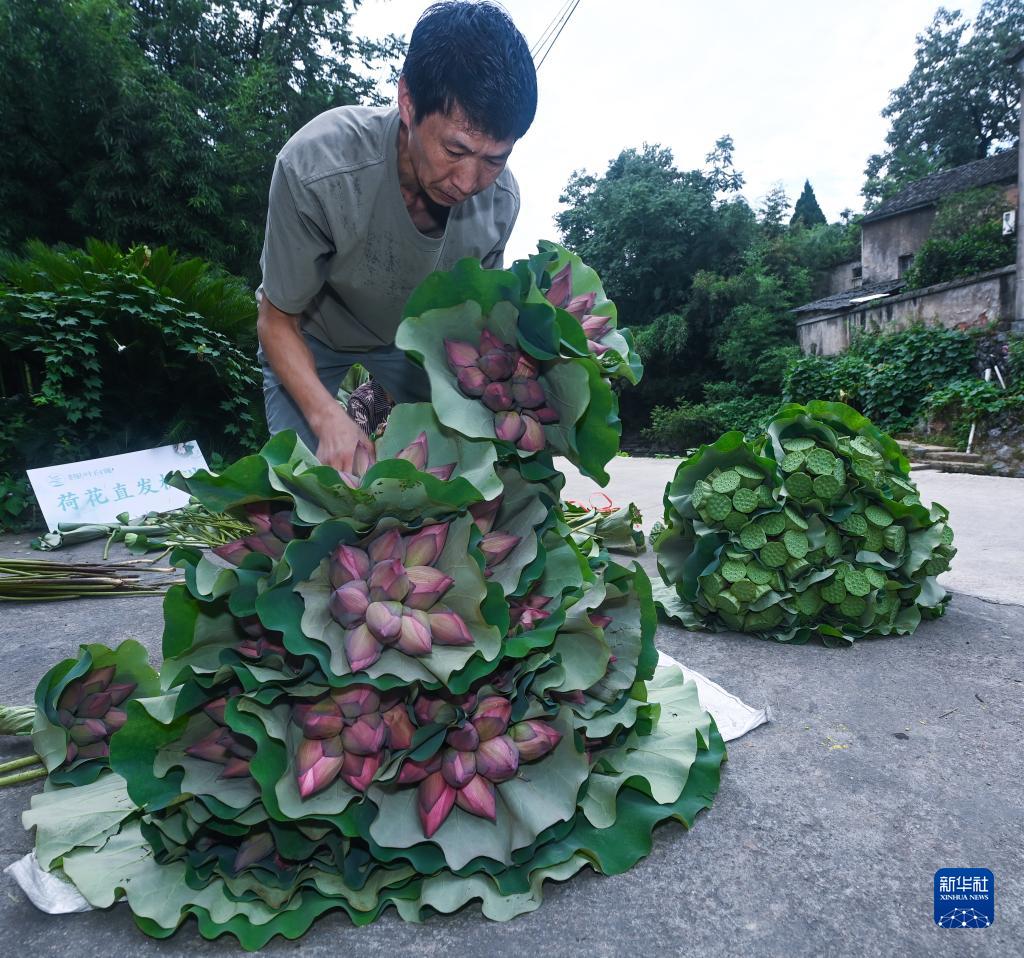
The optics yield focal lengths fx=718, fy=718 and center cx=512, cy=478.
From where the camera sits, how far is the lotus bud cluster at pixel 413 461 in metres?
1.11

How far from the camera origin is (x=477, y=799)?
1.08 m

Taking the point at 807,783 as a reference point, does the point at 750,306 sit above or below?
above

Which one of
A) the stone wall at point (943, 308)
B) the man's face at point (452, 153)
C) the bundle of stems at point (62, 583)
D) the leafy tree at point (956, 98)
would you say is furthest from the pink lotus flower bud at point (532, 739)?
the leafy tree at point (956, 98)

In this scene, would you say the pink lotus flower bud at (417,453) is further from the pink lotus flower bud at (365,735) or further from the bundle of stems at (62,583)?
the bundle of stems at (62,583)

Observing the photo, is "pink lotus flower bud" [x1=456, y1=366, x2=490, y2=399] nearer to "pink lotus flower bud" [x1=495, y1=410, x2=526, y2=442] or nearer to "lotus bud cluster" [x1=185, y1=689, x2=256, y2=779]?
"pink lotus flower bud" [x1=495, y1=410, x2=526, y2=442]

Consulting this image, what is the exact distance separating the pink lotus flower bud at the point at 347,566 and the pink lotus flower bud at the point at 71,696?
69cm

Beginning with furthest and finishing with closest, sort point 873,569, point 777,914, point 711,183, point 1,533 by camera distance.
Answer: point 711,183, point 1,533, point 873,569, point 777,914

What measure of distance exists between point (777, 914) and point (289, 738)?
0.75m

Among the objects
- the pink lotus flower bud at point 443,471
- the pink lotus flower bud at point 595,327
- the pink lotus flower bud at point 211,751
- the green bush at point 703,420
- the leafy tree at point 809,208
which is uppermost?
the leafy tree at point 809,208

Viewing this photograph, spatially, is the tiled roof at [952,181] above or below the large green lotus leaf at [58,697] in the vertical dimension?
above

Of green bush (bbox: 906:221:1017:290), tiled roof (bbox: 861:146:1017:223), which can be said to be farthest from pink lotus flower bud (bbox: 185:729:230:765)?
tiled roof (bbox: 861:146:1017:223)

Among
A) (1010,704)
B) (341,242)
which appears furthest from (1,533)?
(1010,704)

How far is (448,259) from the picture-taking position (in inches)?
67.6

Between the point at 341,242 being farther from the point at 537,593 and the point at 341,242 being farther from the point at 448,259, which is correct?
the point at 537,593
